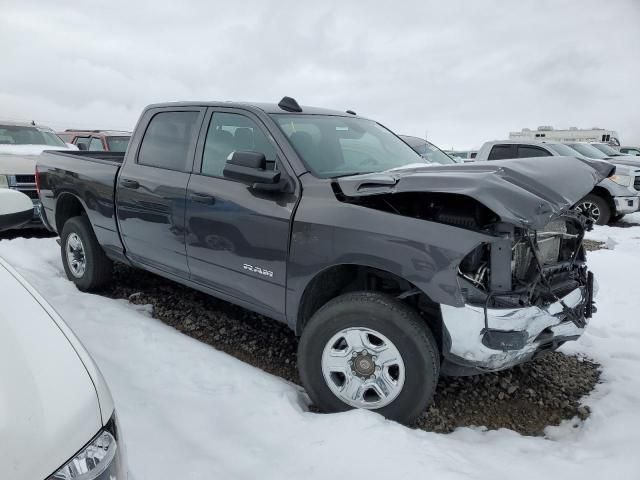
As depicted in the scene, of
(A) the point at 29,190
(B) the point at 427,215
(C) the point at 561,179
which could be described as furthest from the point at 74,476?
(A) the point at 29,190

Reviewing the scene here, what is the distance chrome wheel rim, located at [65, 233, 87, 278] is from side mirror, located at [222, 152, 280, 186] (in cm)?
257

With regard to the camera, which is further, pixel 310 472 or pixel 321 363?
pixel 321 363

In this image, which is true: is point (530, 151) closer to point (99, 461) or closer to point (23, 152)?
point (23, 152)

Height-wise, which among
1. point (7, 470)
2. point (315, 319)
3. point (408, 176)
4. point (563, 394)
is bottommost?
point (563, 394)

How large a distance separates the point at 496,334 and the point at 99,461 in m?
1.80

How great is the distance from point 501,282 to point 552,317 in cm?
40

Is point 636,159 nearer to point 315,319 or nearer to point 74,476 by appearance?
point 315,319

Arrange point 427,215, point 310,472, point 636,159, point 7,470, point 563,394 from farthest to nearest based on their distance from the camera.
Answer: point 636,159, point 563,394, point 427,215, point 310,472, point 7,470

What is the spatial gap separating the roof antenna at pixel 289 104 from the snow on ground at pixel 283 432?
1.89 metres

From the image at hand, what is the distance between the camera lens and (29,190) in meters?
7.15

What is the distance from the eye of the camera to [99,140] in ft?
36.9

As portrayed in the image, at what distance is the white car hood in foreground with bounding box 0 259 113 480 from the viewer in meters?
1.08

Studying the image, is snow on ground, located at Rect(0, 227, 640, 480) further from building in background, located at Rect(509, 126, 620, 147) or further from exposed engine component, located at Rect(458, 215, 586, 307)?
building in background, located at Rect(509, 126, 620, 147)

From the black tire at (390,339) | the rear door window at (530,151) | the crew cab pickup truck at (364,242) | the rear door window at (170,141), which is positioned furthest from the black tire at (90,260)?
the rear door window at (530,151)
